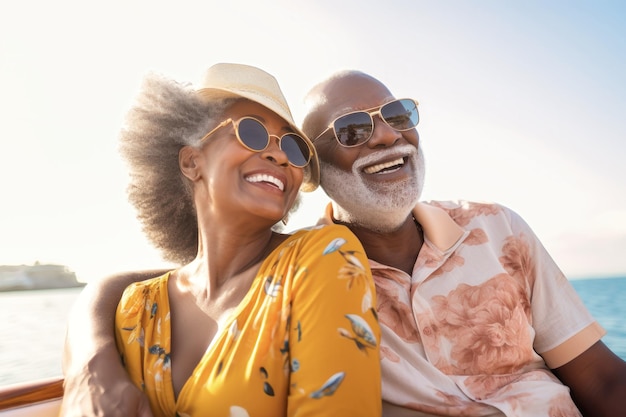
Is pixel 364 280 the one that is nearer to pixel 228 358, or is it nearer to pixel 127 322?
pixel 228 358

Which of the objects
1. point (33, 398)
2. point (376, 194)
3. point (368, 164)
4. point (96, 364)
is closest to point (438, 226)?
point (376, 194)

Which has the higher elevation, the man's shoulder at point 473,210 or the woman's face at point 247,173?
the woman's face at point 247,173

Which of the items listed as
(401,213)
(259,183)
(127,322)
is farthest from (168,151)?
(401,213)

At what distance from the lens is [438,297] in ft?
7.98

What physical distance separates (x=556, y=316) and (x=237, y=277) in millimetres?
1518

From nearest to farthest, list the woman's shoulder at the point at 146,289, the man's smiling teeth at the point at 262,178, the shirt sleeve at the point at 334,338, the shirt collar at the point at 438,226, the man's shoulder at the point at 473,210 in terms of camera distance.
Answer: the shirt sleeve at the point at 334,338, the man's smiling teeth at the point at 262,178, the woman's shoulder at the point at 146,289, the shirt collar at the point at 438,226, the man's shoulder at the point at 473,210

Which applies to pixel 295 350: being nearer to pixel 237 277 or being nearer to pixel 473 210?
pixel 237 277

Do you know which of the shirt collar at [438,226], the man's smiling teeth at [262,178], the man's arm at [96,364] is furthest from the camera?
the shirt collar at [438,226]

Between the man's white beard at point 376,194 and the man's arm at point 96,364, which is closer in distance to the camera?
the man's arm at point 96,364

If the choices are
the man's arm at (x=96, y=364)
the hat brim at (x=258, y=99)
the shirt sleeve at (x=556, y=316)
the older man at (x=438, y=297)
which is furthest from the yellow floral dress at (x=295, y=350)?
the shirt sleeve at (x=556, y=316)

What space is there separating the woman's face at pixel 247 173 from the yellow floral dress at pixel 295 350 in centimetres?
24

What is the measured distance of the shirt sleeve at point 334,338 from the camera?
1.62 metres

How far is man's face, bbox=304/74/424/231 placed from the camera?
8.86 ft

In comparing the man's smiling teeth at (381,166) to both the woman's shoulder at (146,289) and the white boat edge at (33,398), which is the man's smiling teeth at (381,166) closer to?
the woman's shoulder at (146,289)
